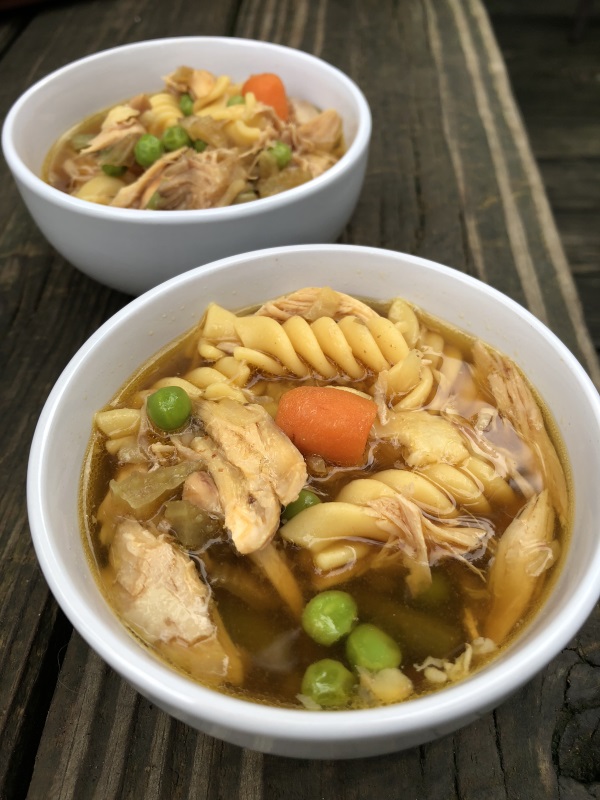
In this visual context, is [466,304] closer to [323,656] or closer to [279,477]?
[279,477]

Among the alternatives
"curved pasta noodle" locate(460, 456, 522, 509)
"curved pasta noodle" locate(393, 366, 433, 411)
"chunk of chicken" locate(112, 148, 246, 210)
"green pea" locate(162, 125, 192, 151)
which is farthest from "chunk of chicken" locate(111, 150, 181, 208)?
"curved pasta noodle" locate(460, 456, 522, 509)

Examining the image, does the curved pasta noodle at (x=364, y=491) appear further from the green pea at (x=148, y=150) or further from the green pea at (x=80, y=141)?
the green pea at (x=80, y=141)

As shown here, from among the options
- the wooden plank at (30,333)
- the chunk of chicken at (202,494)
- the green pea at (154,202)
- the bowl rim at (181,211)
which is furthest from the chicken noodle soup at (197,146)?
A: the chunk of chicken at (202,494)

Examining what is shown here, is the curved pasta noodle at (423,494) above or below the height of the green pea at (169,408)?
below

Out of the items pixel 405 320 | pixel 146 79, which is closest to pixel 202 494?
pixel 405 320

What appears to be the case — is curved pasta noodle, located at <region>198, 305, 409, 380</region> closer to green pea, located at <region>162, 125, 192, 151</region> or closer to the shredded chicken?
the shredded chicken

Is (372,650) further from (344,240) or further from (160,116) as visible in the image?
(160,116)
